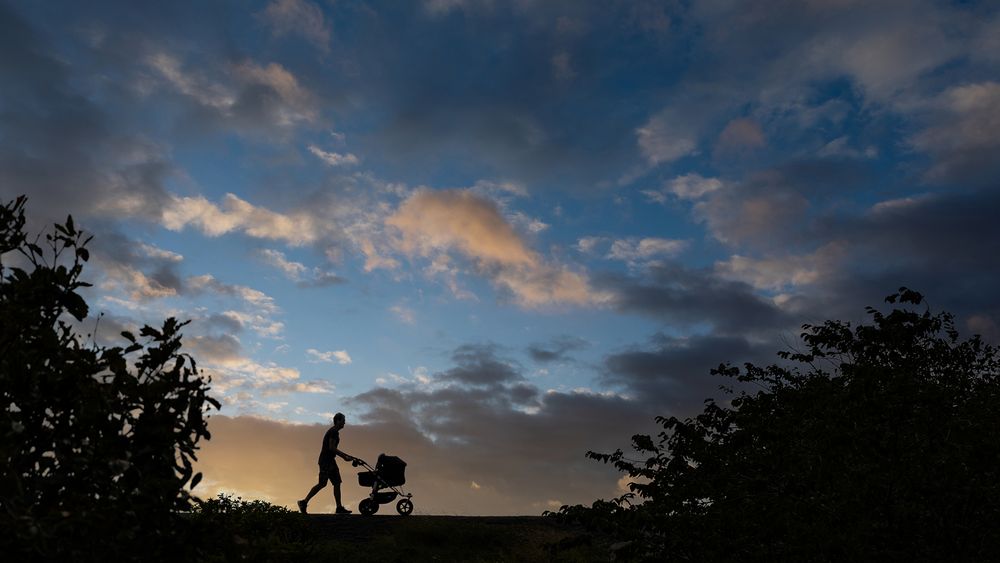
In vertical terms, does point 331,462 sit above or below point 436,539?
above

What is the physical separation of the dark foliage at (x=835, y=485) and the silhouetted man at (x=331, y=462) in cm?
749

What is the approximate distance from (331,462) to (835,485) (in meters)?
13.6

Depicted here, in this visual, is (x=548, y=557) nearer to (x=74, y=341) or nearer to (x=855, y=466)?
(x=855, y=466)

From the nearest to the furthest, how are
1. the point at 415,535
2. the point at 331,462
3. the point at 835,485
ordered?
the point at 835,485 → the point at 415,535 → the point at 331,462

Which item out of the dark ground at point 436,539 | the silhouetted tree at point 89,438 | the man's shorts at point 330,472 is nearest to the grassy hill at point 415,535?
the dark ground at point 436,539

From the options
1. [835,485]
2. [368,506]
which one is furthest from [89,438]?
[368,506]

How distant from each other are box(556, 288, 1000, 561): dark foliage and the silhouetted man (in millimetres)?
7493

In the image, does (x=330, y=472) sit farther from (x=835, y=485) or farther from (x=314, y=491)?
(x=835, y=485)

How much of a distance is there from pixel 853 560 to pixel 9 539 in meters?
9.30

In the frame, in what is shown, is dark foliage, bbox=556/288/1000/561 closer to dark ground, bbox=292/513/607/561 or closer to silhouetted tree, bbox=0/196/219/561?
dark ground, bbox=292/513/607/561

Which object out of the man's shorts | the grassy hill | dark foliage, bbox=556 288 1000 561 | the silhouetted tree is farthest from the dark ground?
the silhouetted tree

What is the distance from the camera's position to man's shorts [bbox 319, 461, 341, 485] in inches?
810

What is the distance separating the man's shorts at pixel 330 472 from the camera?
20578 mm

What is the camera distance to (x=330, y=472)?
812 inches
